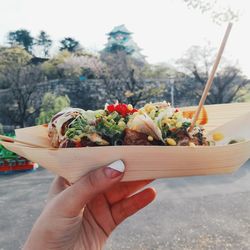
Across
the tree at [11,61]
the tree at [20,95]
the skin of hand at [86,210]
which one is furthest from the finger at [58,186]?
the tree at [11,61]

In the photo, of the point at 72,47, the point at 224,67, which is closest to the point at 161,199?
the point at 224,67

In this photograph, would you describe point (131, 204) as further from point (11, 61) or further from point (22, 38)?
point (22, 38)

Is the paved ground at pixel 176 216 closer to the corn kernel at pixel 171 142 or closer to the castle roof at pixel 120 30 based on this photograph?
the corn kernel at pixel 171 142

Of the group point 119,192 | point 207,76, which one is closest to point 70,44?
point 207,76

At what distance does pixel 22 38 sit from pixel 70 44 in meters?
5.01

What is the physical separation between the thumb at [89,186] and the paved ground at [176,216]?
391cm

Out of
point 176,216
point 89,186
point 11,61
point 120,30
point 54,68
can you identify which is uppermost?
point 120,30

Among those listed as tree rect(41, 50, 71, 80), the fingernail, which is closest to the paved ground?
the fingernail

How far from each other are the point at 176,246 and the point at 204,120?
11.5 feet

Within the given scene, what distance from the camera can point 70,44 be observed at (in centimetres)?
3039

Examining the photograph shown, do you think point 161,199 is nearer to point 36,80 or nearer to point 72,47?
point 36,80

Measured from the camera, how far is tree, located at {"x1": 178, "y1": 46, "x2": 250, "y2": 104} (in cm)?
A: 1928

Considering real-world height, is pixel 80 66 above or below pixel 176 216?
above

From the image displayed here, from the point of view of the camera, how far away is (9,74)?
1881 cm
